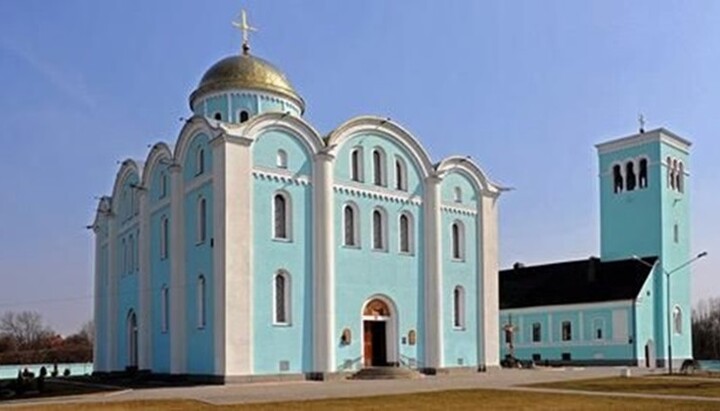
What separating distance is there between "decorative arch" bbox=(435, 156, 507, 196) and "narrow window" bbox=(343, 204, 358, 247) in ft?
20.5

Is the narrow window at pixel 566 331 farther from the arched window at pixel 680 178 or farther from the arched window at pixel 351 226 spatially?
the arched window at pixel 351 226

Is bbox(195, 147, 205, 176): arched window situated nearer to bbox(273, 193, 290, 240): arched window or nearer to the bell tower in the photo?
bbox(273, 193, 290, 240): arched window

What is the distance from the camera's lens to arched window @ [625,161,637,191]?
64.9 metres

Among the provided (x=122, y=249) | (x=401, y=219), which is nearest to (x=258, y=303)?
(x=401, y=219)

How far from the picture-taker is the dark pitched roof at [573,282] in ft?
202

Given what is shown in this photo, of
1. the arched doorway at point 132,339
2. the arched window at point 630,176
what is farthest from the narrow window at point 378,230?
the arched window at point 630,176

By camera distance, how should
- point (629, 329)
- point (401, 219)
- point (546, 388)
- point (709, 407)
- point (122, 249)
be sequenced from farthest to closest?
point (629, 329), point (122, 249), point (401, 219), point (546, 388), point (709, 407)

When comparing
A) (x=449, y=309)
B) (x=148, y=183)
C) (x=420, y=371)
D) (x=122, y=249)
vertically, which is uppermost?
(x=148, y=183)

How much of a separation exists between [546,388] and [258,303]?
42.0ft

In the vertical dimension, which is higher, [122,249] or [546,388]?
[122,249]

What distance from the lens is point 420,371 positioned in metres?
42.8

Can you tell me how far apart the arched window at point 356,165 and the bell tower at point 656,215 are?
94.5 feet

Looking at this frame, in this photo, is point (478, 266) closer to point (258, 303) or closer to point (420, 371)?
point (420, 371)

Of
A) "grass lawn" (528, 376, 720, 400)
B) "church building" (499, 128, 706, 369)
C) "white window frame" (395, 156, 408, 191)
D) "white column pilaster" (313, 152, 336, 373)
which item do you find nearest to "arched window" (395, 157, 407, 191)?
"white window frame" (395, 156, 408, 191)
